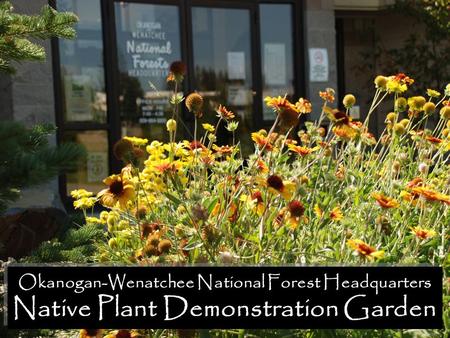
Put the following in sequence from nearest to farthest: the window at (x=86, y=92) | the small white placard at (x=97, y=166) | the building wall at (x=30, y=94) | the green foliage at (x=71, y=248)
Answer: the green foliage at (x=71, y=248) → the building wall at (x=30, y=94) → the window at (x=86, y=92) → the small white placard at (x=97, y=166)

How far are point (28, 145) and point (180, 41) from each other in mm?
6036

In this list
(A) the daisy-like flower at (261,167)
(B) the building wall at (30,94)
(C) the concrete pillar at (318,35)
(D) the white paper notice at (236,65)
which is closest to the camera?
(A) the daisy-like flower at (261,167)

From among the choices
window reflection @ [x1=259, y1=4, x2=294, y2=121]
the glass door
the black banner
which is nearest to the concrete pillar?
window reflection @ [x1=259, y1=4, x2=294, y2=121]

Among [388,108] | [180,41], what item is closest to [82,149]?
[180,41]

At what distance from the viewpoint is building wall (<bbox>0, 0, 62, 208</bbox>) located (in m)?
7.34

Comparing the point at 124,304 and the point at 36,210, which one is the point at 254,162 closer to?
the point at 124,304

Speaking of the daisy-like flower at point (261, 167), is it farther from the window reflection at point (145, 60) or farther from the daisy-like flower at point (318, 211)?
the window reflection at point (145, 60)

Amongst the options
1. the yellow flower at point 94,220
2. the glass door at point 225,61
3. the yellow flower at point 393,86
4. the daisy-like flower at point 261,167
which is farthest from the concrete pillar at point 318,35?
the daisy-like flower at point 261,167

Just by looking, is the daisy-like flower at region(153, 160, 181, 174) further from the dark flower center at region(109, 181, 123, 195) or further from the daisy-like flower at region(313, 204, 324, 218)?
the daisy-like flower at region(313, 204, 324, 218)

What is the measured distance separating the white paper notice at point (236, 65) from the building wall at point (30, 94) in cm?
227

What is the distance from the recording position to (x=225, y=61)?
8930 millimetres

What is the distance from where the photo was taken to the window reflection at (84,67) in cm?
779

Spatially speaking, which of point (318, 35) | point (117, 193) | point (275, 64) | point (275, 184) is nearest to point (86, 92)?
point (275, 64)

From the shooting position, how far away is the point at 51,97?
7.56 metres
